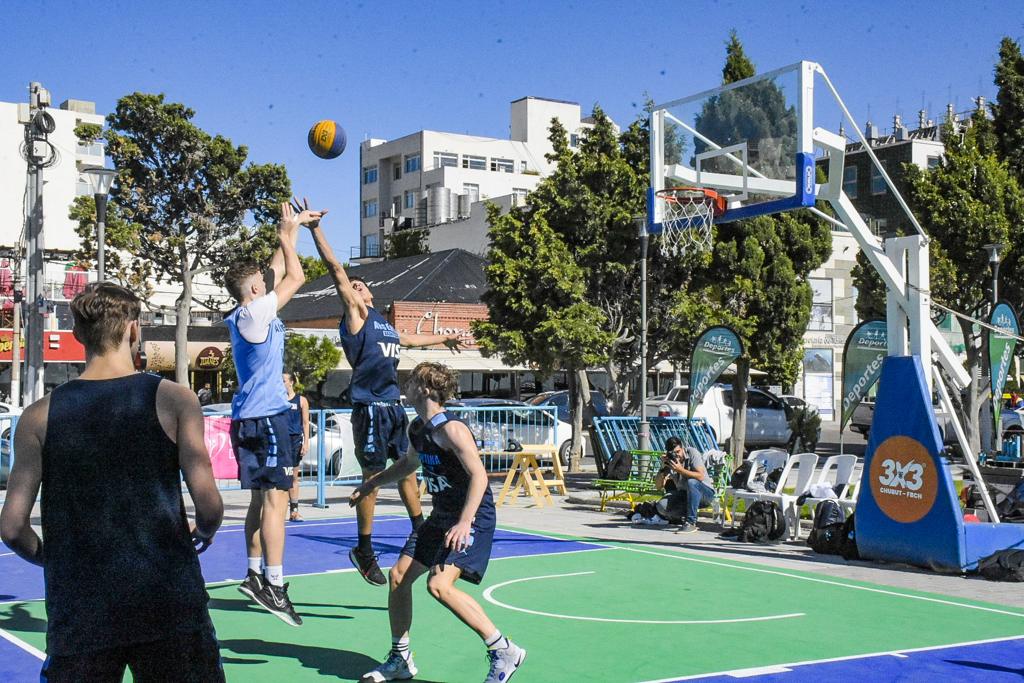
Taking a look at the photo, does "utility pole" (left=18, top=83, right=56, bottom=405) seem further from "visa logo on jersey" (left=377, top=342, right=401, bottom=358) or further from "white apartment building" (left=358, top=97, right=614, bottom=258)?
"white apartment building" (left=358, top=97, right=614, bottom=258)

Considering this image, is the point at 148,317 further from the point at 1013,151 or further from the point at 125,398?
the point at 125,398

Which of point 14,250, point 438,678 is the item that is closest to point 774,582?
point 438,678

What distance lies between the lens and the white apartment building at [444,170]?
231 ft

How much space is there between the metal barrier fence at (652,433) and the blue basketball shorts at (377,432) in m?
10.7

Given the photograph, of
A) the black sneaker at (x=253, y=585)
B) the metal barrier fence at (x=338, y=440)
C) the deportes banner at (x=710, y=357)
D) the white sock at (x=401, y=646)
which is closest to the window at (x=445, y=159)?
the metal barrier fence at (x=338, y=440)

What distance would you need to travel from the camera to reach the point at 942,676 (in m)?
6.83

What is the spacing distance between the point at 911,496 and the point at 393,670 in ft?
22.0

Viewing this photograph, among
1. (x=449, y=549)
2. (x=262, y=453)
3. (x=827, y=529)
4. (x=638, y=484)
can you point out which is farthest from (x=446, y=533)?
(x=638, y=484)

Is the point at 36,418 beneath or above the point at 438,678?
above

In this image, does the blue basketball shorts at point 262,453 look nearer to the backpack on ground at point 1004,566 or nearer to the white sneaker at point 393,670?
the white sneaker at point 393,670

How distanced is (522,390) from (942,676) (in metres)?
38.5

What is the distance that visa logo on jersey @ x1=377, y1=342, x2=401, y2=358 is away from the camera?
7.87 metres

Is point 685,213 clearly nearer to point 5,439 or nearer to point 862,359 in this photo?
point 862,359

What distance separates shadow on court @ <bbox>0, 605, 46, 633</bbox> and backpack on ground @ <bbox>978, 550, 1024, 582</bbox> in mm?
8173
